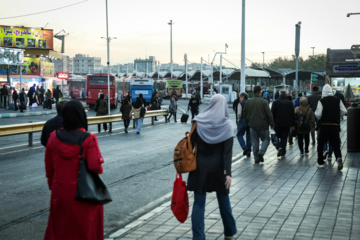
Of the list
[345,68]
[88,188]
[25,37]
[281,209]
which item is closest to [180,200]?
[88,188]

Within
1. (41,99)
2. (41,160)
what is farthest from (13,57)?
(41,160)

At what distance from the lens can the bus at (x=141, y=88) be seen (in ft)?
185

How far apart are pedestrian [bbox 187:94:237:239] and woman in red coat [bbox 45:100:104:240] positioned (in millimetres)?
1287

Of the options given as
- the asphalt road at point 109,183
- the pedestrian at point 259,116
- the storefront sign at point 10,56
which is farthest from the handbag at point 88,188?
the storefront sign at point 10,56

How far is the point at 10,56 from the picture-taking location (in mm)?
46062

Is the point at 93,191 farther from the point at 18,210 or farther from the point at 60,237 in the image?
the point at 18,210

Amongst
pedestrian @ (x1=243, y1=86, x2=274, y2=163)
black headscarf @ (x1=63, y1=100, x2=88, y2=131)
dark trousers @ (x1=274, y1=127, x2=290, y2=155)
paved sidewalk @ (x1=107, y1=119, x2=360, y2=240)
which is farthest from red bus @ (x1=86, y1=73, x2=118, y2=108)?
black headscarf @ (x1=63, y1=100, x2=88, y2=131)

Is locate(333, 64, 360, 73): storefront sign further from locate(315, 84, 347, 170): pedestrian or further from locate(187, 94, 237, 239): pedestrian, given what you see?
locate(187, 94, 237, 239): pedestrian

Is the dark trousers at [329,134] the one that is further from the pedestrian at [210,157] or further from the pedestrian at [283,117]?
the pedestrian at [210,157]

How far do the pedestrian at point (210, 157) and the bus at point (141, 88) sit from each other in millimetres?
50381

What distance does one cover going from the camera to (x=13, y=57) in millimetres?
46438

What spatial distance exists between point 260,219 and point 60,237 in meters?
3.15

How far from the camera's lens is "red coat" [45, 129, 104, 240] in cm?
470

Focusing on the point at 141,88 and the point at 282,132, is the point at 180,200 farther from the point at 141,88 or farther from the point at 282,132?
the point at 141,88
